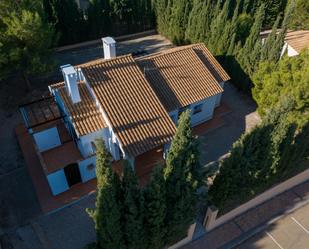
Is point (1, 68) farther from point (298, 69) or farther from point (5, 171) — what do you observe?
point (298, 69)

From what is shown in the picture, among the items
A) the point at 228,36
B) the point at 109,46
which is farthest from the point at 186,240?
the point at 228,36

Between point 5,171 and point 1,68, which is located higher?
point 1,68

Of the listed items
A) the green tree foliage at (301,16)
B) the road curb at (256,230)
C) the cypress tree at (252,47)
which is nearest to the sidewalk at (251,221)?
the road curb at (256,230)

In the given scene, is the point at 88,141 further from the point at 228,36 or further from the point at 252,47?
the point at 228,36

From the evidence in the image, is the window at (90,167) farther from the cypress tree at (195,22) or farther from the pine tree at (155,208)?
the cypress tree at (195,22)

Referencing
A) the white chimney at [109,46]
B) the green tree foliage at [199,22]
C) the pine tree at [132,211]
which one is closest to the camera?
the pine tree at [132,211]

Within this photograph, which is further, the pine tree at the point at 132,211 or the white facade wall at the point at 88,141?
the white facade wall at the point at 88,141

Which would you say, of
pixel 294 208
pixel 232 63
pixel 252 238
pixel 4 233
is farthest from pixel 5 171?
pixel 232 63
